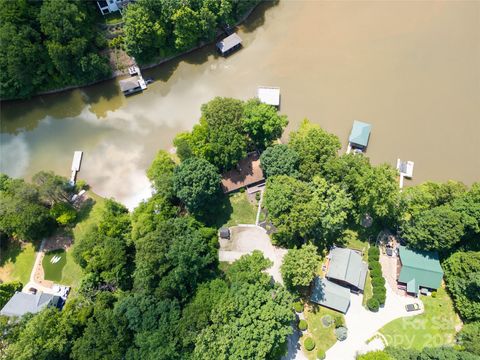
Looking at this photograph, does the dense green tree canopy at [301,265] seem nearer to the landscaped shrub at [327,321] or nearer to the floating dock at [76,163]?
the landscaped shrub at [327,321]

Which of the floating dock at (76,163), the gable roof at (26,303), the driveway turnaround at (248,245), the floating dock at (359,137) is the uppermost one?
the floating dock at (76,163)

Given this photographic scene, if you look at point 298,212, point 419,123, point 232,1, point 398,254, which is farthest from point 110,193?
point 419,123

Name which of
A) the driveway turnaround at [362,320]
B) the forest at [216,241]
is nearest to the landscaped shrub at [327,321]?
the driveway turnaround at [362,320]

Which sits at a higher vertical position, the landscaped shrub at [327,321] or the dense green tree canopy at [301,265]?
the dense green tree canopy at [301,265]

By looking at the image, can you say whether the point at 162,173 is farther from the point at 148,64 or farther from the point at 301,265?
the point at 301,265

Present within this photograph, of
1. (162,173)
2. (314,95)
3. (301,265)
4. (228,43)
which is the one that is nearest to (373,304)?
(301,265)

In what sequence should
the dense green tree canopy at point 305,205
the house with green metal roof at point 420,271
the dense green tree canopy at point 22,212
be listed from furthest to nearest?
the dense green tree canopy at point 22,212 → the house with green metal roof at point 420,271 → the dense green tree canopy at point 305,205

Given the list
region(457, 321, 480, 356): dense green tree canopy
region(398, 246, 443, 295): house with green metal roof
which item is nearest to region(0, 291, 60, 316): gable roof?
region(398, 246, 443, 295): house with green metal roof
